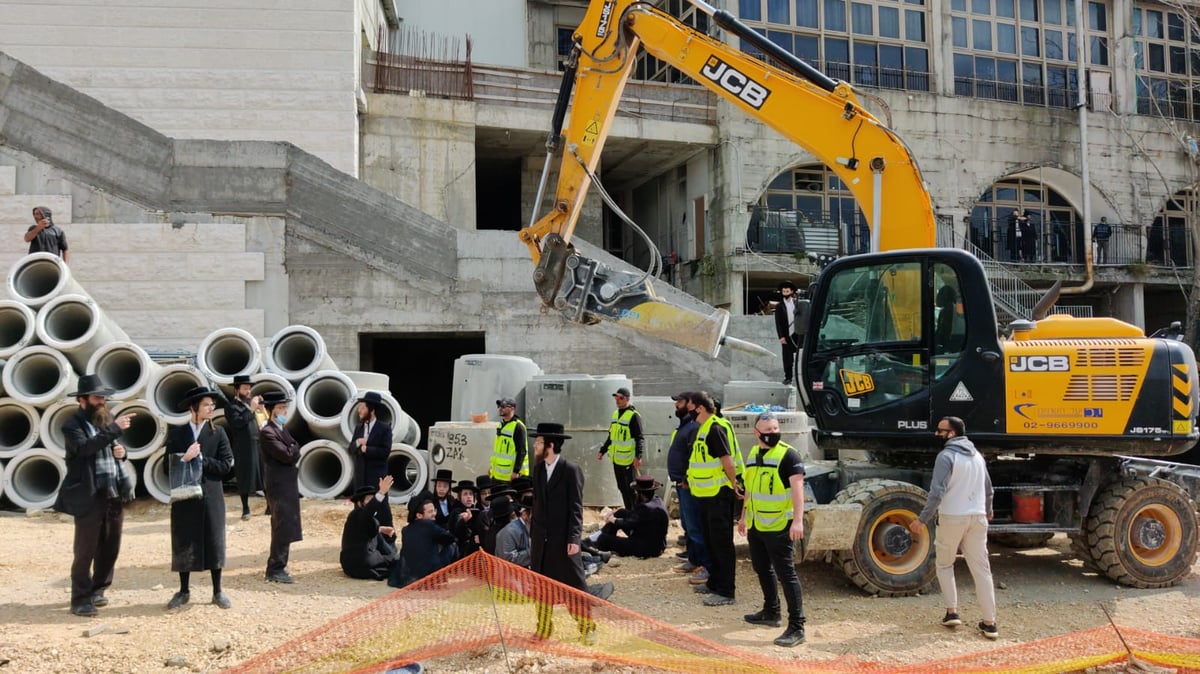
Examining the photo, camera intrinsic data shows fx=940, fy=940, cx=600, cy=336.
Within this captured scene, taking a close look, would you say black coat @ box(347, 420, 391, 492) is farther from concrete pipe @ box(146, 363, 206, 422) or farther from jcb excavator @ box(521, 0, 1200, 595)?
concrete pipe @ box(146, 363, 206, 422)

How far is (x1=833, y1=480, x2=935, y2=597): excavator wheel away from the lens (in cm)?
770

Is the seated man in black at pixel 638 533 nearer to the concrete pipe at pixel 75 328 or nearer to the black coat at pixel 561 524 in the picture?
the black coat at pixel 561 524

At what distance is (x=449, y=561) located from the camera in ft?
26.9

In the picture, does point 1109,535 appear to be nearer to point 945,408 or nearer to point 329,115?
point 945,408

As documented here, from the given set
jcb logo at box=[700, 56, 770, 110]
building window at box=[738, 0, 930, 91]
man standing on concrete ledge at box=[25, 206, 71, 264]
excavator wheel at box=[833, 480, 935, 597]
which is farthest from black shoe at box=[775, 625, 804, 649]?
building window at box=[738, 0, 930, 91]

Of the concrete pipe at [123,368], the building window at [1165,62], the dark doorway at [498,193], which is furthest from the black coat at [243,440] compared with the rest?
A: the building window at [1165,62]

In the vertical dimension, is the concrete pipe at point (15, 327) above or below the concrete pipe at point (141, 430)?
above

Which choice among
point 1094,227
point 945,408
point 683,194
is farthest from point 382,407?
point 1094,227

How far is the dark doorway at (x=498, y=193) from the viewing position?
79.6 ft

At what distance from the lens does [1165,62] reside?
2606 centimetres

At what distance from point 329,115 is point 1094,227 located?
19.0 m

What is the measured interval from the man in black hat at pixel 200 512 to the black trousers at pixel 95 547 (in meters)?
0.47

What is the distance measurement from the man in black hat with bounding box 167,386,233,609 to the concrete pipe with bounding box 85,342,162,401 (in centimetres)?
429

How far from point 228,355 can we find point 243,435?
214 cm
